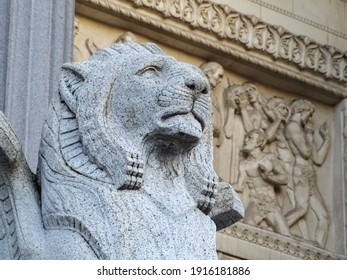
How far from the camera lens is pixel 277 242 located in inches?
439

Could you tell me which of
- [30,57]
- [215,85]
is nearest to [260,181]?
[215,85]

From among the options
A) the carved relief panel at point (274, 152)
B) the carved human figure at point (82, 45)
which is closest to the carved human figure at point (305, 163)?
the carved relief panel at point (274, 152)

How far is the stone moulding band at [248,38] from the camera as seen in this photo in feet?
35.1

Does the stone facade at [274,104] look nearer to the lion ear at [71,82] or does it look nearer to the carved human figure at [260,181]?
the carved human figure at [260,181]

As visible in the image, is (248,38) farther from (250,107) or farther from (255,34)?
(250,107)

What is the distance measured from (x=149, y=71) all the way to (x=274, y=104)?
17.9ft

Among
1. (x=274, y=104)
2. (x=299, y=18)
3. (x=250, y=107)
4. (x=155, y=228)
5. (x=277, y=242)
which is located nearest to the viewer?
(x=155, y=228)

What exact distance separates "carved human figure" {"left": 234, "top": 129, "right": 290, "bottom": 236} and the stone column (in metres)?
2.77

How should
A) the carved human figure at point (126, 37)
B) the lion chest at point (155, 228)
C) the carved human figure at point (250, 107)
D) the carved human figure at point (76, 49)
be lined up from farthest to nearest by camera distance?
the carved human figure at point (250, 107) → the carved human figure at point (126, 37) → the carved human figure at point (76, 49) → the lion chest at point (155, 228)

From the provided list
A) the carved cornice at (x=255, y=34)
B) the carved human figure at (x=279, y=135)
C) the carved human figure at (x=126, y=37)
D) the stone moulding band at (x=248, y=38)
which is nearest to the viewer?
the carved human figure at (x=126, y=37)

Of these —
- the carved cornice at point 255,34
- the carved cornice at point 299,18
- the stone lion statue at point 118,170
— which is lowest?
the stone lion statue at point 118,170

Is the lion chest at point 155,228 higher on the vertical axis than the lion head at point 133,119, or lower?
lower

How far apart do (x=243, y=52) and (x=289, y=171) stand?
782mm
